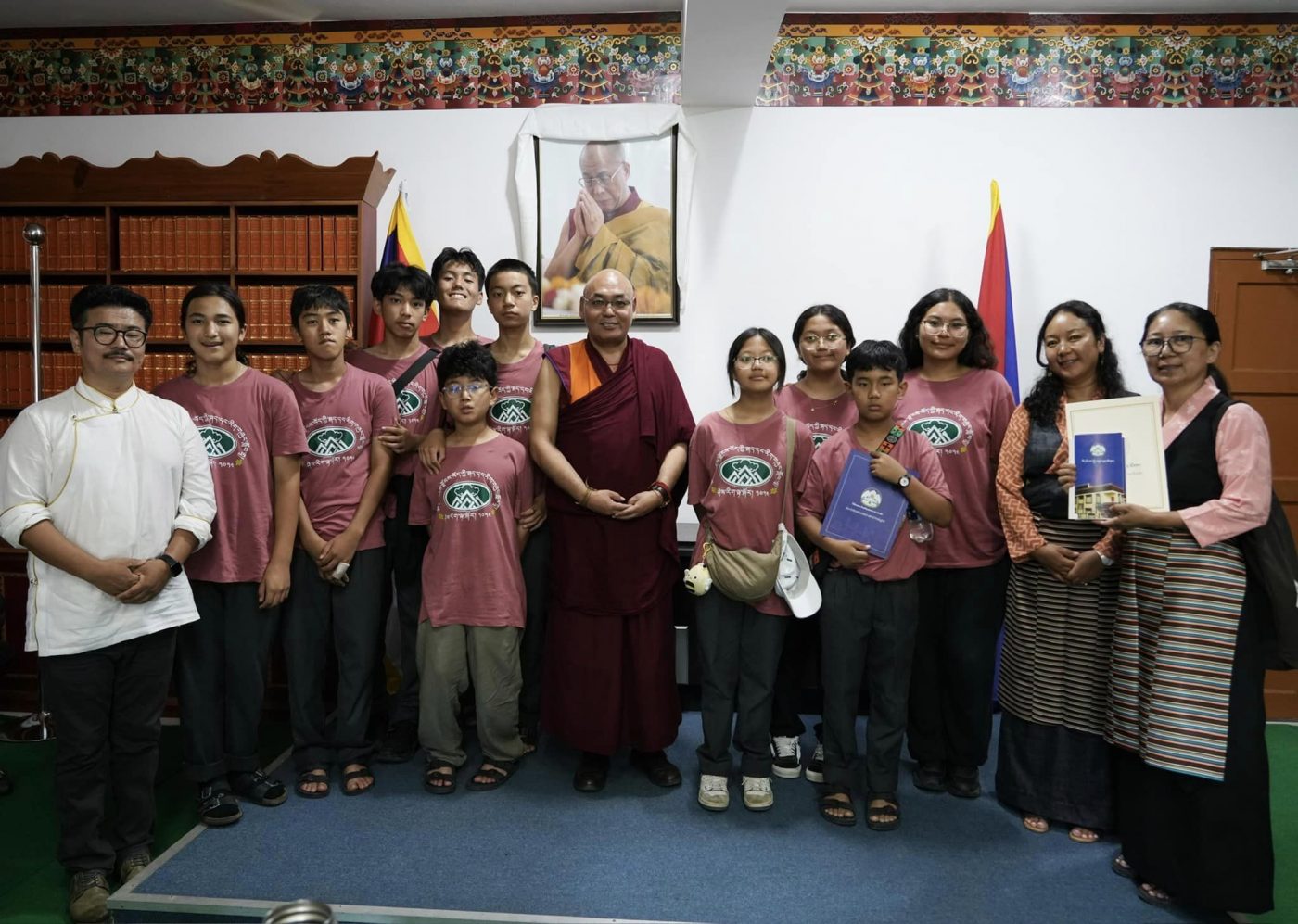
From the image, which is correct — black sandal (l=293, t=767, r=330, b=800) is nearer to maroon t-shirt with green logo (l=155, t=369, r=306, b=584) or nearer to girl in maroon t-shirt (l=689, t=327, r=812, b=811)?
maroon t-shirt with green logo (l=155, t=369, r=306, b=584)

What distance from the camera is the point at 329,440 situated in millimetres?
2438

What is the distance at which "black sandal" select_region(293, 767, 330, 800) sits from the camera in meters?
2.40

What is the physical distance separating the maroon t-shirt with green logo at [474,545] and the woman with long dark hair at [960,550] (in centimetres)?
129

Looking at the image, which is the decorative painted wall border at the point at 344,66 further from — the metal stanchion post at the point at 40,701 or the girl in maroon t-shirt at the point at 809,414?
the girl in maroon t-shirt at the point at 809,414

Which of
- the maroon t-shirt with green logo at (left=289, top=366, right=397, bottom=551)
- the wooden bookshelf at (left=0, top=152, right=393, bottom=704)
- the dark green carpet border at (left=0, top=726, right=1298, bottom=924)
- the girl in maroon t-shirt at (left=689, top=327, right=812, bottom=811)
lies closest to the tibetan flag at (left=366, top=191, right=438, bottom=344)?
the wooden bookshelf at (left=0, top=152, right=393, bottom=704)

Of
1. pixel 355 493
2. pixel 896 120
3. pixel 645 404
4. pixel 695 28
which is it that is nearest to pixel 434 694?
pixel 355 493

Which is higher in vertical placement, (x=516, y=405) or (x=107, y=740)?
(x=516, y=405)

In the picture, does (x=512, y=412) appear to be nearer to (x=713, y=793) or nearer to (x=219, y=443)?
(x=219, y=443)

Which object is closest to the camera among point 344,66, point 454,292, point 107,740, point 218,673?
point 107,740

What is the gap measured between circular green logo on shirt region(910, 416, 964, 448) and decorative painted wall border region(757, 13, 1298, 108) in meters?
1.98

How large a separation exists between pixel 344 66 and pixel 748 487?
10.0 ft

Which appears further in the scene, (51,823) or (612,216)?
(612,216)

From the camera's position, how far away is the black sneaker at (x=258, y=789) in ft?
7.70

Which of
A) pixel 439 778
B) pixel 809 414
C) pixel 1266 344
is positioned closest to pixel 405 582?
pixel 439 778
